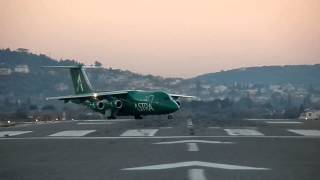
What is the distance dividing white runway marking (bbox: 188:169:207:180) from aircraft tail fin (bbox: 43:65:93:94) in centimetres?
5248

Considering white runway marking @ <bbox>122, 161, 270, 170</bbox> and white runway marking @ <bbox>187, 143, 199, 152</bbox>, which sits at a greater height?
white runway marking @ <bbox>122, 161, 270, 170</bbox>

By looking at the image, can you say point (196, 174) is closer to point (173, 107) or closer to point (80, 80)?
point (173, 107)

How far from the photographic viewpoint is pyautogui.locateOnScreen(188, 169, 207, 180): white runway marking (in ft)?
31.3

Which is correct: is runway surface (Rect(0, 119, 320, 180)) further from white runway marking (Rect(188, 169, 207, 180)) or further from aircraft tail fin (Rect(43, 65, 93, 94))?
aircraft tail fin (Rect(43, 65, 93, 94))

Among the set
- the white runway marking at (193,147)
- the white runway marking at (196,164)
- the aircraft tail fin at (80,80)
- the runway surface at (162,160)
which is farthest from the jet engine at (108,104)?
the white runway marking at (196,164)

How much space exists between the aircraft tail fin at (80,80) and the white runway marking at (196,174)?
52484mm

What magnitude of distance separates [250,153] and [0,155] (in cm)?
570

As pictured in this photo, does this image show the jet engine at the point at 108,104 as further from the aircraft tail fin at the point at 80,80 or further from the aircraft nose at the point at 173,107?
the aircraft tail fin at the point at 80,80

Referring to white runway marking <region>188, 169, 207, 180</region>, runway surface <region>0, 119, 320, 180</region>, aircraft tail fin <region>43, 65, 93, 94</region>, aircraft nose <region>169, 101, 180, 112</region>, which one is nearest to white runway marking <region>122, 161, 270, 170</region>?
runway surface <region>0, 119, 320, 180</region>

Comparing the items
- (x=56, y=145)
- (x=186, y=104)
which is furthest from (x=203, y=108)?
(x=56, y=145)

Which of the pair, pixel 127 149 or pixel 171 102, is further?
pixel 171 102

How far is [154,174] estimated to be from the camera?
10.1 meters

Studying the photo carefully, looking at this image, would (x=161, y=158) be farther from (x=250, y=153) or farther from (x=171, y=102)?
(x=171, y=102)

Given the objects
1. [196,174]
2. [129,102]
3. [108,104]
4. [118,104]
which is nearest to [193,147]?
[196,174]
